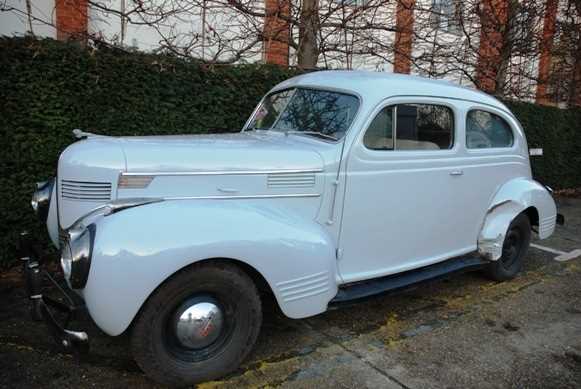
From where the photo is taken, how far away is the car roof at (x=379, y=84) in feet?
12.3

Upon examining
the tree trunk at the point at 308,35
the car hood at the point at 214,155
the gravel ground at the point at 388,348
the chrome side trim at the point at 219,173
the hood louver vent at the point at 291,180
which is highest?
the tree trunk at the point at 308,35

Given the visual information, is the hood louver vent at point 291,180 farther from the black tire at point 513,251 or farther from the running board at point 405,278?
the black tire at point 513,251

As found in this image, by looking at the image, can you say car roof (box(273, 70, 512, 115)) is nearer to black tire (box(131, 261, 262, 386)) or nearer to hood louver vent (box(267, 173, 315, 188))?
hood louver vent (box(267, 173, 315, 188))

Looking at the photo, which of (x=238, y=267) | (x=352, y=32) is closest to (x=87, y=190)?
(x=238, y=267)

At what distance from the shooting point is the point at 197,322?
111 inches

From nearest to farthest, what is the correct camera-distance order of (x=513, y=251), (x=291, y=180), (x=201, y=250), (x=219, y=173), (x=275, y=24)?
(x=201, y=250) → (x=219, y=173) → (x=291, y=180) → (x=513, y=251) → (x=275, y=24)

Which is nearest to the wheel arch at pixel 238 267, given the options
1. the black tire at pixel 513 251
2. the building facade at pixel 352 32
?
the black tire at pixel 513 251

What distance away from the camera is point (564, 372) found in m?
3.28

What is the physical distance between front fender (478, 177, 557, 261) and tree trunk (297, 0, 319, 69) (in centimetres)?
392

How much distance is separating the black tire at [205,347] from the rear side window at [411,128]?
4.85ft

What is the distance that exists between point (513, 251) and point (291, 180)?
3003 mm

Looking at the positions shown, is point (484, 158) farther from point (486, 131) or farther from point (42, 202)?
point (42, 202)

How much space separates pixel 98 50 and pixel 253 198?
112 inches

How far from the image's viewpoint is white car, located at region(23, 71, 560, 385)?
8.70 feet
